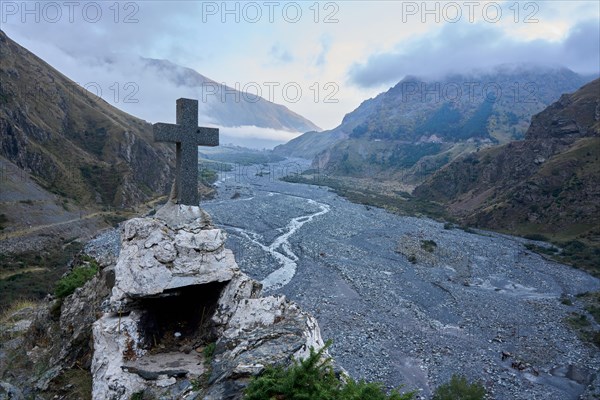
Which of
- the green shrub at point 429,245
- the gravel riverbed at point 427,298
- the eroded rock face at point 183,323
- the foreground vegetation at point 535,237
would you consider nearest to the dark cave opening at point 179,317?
the eroded rock face at point 183,323

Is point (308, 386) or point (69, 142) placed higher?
point (69, 142)

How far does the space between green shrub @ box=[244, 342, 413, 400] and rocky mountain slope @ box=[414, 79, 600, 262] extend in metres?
55.7

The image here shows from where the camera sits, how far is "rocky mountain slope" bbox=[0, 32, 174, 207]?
63938mm

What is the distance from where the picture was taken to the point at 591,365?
21203mm

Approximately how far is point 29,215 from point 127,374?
1887 inches

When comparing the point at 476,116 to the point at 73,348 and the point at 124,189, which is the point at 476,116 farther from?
the point at 73,348

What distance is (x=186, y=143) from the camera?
11500mm

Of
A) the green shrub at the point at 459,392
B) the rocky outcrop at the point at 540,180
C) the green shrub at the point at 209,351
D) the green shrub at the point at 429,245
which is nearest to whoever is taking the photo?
the green shrub at the point at 209,351

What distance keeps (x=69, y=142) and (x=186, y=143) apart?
7809 cm

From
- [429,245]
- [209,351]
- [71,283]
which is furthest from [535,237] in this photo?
[71,283]

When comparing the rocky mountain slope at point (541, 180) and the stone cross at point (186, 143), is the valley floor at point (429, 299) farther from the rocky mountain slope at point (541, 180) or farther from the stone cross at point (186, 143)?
the stone cross at point (186, 143)

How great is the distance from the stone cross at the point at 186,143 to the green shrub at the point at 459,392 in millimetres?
12656

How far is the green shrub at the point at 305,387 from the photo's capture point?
5840 millimetres

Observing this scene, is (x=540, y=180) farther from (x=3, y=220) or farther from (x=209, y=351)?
(x=3, y=220)
